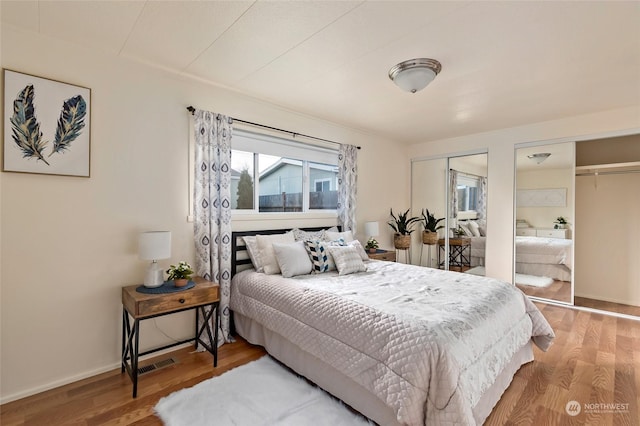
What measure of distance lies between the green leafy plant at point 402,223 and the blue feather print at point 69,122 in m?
4.26

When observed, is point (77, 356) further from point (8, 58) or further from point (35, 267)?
point (8, 58)

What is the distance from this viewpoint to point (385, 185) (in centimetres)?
509

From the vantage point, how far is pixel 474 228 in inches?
192

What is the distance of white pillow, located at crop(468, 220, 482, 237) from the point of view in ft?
15.8

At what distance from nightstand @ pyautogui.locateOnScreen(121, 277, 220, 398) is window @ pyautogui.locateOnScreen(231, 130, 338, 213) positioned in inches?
45.9

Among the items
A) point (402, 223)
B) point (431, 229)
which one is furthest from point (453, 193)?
point (402, 223)

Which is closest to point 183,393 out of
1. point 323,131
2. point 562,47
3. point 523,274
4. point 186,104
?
point 186,104

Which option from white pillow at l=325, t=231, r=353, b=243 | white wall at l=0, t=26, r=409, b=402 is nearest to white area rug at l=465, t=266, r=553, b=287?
white pillow at l=325, t=231, r=353, b=243

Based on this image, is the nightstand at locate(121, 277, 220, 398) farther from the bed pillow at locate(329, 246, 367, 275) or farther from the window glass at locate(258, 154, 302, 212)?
the window glass at locate(258, 154, 302, 212)

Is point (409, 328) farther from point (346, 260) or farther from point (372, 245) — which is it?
point (372, 245)

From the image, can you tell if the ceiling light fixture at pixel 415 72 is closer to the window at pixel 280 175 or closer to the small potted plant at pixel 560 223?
the window at pixel 280 175

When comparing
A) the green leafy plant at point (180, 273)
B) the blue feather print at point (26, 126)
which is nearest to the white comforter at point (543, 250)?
the green leafy plant at point (180, 273)

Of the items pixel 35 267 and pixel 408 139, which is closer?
pixel 35 267

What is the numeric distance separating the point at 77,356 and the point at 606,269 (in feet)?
20.5
